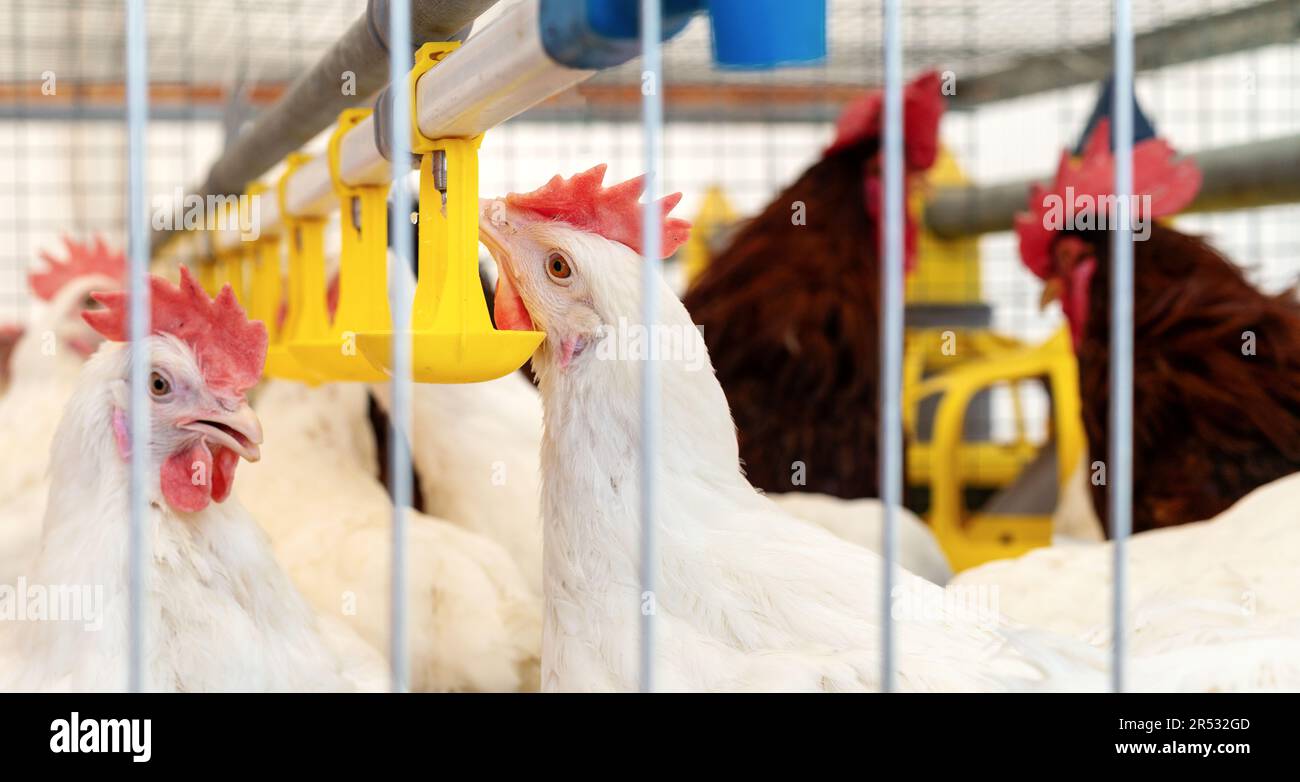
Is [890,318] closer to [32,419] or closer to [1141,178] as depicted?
[1141,178]

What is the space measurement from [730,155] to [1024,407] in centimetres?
126

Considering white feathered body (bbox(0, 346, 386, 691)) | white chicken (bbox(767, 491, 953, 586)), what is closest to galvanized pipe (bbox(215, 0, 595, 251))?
white feathered body (bbox(0, 346, 386, 691))

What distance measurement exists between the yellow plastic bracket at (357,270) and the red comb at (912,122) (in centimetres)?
160

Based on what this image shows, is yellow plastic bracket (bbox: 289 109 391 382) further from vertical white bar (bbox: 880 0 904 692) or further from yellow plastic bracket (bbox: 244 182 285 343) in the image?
vertical white bar (bbox: 880 0 904 692)

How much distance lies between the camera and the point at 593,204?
4.09 ft

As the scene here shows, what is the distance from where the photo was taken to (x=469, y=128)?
3.35ft

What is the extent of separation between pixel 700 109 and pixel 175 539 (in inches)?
127

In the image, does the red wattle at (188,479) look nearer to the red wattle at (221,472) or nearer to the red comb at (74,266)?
the red wattle at (221,472)

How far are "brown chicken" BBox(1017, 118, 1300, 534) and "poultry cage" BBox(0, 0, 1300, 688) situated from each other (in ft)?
0.13

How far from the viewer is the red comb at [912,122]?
111 inches

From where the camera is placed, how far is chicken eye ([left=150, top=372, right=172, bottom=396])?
136 centimetres
